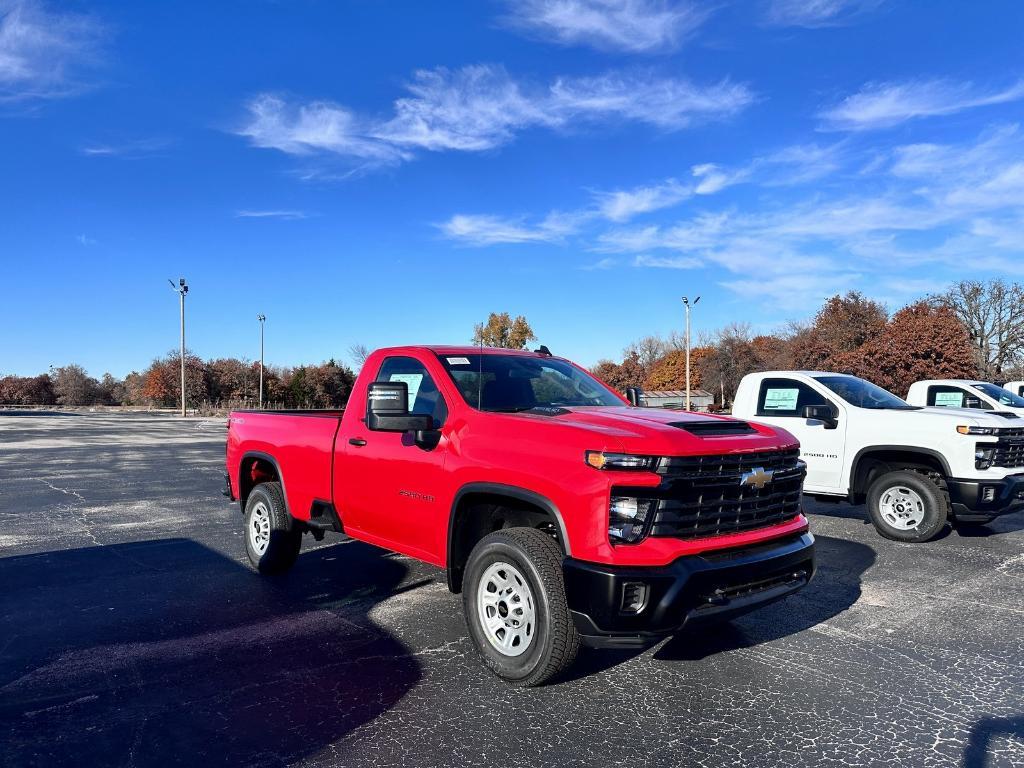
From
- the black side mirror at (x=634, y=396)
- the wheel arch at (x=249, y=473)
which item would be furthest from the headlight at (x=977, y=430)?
the wheel arch at (x=249, y=473)

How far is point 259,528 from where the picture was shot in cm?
650

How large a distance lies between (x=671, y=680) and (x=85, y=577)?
5.24m

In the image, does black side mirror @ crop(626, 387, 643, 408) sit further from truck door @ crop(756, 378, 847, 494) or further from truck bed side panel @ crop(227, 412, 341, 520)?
truck door @ crop(756, 378, 847, 494)

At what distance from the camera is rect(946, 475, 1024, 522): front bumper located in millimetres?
7148

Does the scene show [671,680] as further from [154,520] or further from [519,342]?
[519,342]

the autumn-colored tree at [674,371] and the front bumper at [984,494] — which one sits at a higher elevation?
the autumn-colored tree at [674,371]

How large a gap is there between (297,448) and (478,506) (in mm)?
2293

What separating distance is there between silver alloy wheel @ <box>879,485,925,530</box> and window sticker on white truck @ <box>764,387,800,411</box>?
4.91ft

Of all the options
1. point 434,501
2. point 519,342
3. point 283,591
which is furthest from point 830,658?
point 519,342

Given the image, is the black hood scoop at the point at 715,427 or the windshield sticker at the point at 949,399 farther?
the windshield sticker at the point at 949,399

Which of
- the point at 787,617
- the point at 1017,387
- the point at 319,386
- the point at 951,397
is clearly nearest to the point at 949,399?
the point at 951,397

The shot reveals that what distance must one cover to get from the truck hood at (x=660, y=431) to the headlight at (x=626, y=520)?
254 millimetres

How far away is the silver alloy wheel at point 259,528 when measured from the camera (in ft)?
20.8

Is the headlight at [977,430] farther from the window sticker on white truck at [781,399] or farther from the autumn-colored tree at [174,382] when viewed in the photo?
the autumn-colored tree at [174,382]
